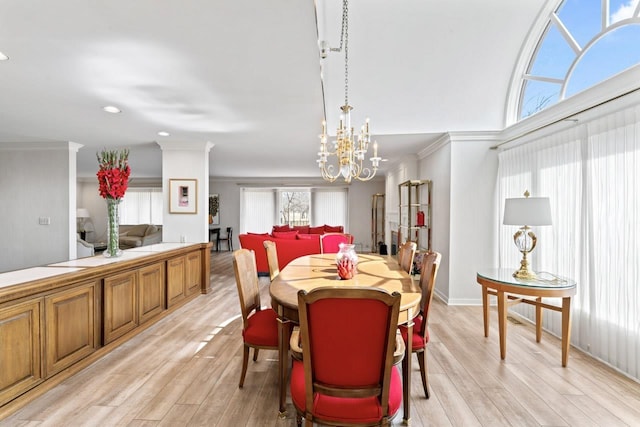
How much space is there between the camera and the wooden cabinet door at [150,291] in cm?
326

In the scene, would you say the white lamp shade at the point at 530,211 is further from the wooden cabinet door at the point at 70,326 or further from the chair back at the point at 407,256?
the wooden cabinet door at the point at 70,326

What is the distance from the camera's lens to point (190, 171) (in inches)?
194

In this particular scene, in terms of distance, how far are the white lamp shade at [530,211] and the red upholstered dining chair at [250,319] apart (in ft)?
7.31

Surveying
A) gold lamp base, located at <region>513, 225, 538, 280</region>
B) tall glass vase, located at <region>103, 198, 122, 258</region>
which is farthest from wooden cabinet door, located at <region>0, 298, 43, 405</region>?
gold lamp base, located at <region>513, 225, 538, 280</region>

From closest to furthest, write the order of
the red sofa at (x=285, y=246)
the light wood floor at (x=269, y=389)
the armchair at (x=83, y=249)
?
the light wood floor at (x=269, y=389), the red sofa at (x=285, y=246), the armchair at (x=83, y=249)

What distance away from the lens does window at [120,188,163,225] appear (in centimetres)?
1022

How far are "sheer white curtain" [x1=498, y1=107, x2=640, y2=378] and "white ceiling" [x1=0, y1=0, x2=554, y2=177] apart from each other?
1288 millimetres

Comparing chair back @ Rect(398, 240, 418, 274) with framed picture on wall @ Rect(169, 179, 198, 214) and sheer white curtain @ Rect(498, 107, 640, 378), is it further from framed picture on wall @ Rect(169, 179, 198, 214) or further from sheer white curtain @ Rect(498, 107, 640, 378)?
framed picture on wall @ Rect(169, 179, 198, 214)

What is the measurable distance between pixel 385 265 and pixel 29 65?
3.27 m

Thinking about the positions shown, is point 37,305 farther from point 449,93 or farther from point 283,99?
point 449,93

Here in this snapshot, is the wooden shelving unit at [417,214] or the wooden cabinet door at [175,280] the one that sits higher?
the wooden shelving unit at [417,214]

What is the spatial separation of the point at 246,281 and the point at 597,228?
2.94 m

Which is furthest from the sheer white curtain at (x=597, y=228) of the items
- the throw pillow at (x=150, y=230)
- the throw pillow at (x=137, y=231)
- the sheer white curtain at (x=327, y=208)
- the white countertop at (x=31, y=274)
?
the throw pillow at (x=137, y=231)

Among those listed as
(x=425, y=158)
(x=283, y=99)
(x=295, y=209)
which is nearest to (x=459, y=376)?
(x=283, y=99)
